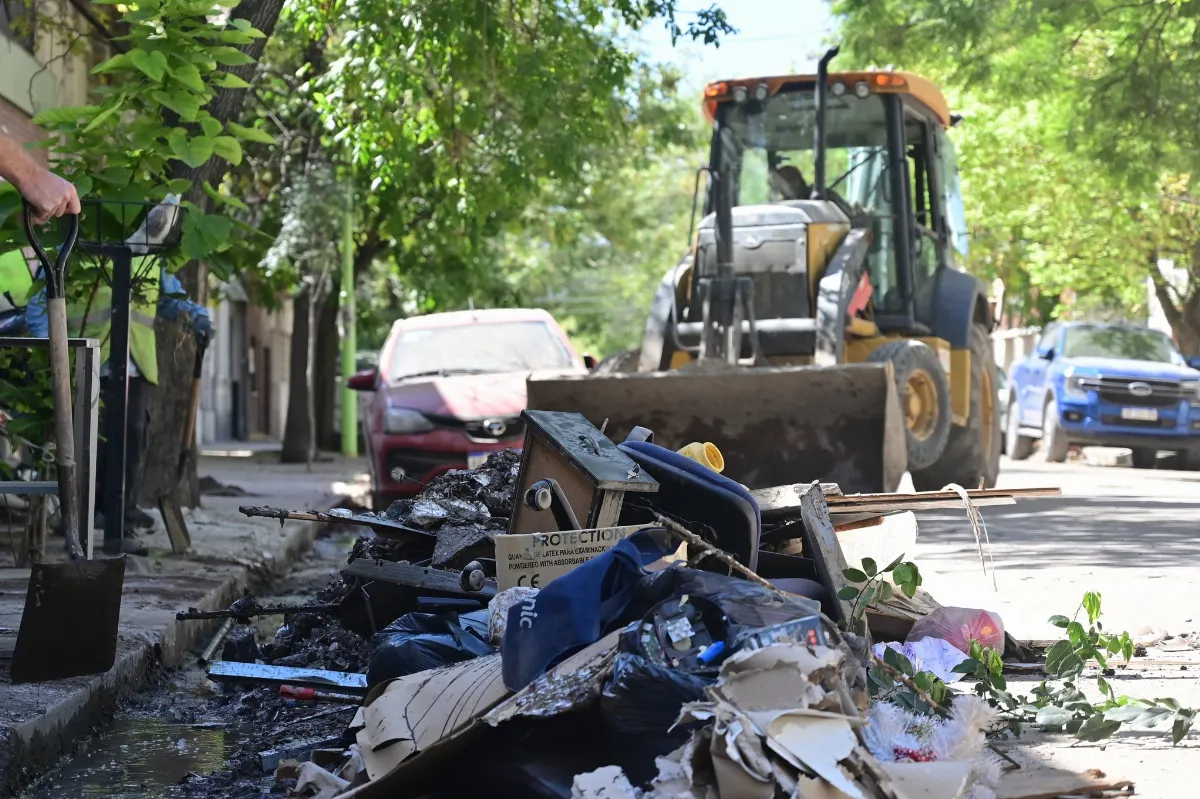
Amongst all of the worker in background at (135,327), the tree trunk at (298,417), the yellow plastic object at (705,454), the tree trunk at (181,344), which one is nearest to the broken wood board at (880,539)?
the yellow plastic object at (705,454)

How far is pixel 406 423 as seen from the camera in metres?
12.4

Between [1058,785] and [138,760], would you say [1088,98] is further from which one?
[1058,785]

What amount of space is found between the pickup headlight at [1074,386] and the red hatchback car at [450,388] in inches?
358

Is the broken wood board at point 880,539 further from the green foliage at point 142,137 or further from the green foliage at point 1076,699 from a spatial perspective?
the green foliage at point 142,137

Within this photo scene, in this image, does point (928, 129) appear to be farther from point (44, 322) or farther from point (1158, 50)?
point (44, 322)

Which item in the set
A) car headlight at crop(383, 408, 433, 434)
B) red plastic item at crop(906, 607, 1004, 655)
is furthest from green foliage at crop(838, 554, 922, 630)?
car headlight at crop(383, 408, 433, 434)

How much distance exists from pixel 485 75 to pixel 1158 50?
25.0 feet

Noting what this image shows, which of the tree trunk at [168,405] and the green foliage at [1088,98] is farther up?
the green foliage at [1088,98]

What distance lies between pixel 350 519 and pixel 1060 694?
2694mm

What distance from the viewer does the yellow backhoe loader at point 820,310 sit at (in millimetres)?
10867

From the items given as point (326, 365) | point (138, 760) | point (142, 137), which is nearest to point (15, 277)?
point (142, 137)

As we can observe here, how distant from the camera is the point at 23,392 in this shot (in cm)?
814

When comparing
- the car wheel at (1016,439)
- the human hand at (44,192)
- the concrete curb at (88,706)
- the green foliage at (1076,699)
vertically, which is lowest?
the car wheel at (1016,439)

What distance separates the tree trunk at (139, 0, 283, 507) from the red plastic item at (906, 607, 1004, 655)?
5.55 metres
